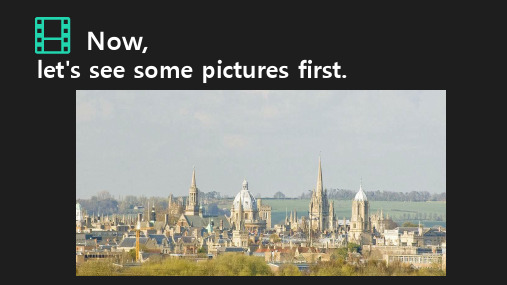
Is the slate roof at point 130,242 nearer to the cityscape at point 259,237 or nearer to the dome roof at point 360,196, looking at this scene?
the cityscape at point 259,237

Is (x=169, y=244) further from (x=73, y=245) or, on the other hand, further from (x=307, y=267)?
(x=73, y=245)

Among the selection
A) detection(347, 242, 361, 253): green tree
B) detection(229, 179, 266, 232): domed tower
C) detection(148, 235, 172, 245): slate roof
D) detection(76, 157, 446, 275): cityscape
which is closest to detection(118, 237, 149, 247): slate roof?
detection(76, 157, 446, 275): cityscape

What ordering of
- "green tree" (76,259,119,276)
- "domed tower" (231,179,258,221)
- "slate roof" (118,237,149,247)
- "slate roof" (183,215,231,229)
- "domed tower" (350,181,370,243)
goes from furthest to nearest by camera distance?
"domed tower" (231,179,258,221), "slate roof" (183,215,231,229), "domed tower" (350,181,370,243), "slate roof" (118,237,149,247), "green tree" (76,259,119,276)

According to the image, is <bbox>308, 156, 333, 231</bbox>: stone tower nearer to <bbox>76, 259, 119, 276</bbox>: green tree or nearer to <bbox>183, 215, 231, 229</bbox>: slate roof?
<bbox>183, 215, 231, 229</bbox>: slate roof

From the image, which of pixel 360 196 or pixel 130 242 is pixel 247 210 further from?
pixel 130 242

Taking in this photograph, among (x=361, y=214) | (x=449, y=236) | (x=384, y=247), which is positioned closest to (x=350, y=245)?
(x=384, y=247)

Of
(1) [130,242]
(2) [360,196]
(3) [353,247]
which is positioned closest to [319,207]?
(2) [360,196]
